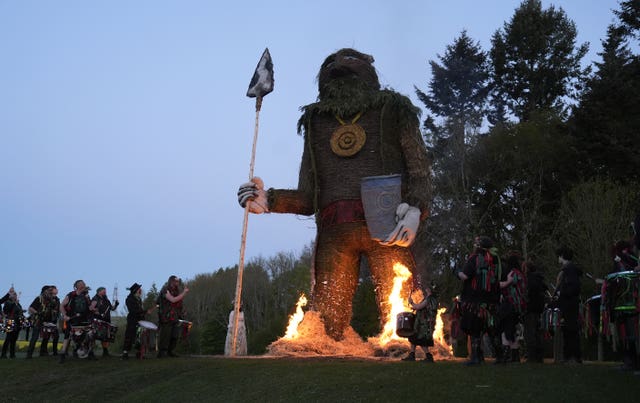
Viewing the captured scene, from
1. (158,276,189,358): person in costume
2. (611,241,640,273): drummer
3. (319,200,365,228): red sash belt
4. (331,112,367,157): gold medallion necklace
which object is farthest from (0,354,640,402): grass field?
(331,112,367,157): gold medallion necklace

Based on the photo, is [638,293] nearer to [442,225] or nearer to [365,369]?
[365,369]

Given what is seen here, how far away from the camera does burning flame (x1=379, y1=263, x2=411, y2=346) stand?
31.7 ft

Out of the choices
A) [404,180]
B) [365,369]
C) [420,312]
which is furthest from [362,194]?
[365,369]

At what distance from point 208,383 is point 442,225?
1876cm

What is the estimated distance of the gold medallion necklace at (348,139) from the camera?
408 inches

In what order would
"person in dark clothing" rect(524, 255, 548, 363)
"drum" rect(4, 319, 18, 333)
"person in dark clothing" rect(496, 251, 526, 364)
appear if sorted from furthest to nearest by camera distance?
"drum" rect(4, 319, 18, 333)
"person in dark clothing" rect(524, 255, 548, 363)
"person in dark clothing" rect(496, 251, 526, 364)

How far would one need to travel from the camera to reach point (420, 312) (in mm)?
9188

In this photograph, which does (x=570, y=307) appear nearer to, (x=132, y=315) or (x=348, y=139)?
(x=348, y=139)

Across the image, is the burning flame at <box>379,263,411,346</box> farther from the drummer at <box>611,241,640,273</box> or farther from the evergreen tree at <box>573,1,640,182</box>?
the evergreen tree at <box>573,1,640,182</box>

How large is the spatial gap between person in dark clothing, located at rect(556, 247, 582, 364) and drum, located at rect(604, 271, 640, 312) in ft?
5.07

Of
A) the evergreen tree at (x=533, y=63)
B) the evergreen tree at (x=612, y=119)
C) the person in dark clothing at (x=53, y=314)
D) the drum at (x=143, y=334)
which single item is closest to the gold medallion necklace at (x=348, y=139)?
the drum at (x=143, y=334)

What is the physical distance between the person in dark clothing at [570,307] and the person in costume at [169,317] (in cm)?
608

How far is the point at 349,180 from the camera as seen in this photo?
10.3 metres

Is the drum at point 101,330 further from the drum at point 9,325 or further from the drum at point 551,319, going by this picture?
the drum at point 551,319
